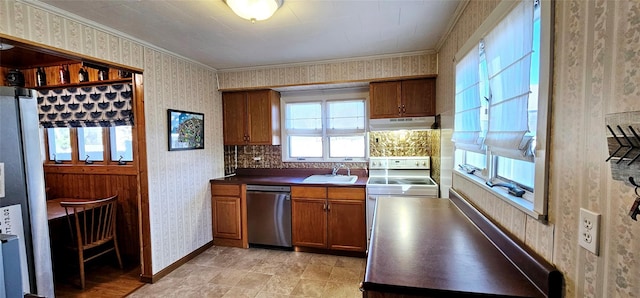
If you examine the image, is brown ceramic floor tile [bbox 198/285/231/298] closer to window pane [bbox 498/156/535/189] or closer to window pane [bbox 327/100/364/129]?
window pane [bbox 327/100/364/129]

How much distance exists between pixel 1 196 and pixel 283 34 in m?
2.17

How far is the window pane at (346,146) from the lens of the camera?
3.53m

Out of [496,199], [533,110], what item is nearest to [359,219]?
[496,199]

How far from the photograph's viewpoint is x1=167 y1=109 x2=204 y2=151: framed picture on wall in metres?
2.78

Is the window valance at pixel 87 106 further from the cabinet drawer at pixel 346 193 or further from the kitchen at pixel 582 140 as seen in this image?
the cabinet drawer at pixel 346 193

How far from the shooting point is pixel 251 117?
11.5 ft

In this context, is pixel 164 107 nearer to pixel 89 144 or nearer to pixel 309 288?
pixel 89 144

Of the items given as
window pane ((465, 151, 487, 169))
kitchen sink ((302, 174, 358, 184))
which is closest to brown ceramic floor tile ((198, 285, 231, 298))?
kitchen sink ((302, 174, 358, 184))

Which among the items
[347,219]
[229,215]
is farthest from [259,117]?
[347,219]

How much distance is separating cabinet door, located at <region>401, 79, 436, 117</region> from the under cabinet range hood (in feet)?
0.26

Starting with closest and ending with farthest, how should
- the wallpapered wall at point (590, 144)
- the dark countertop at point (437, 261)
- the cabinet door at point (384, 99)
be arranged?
the wallpapered wall at point (590, 144) < the dark countertop at point (437, 261) < the cabinet door at point (384, 99)

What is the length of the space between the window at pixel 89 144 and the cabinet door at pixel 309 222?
210 centimetres

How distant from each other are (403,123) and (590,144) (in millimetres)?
2263

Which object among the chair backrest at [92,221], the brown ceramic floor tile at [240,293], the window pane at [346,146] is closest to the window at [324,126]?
the window pane at [346,146]
